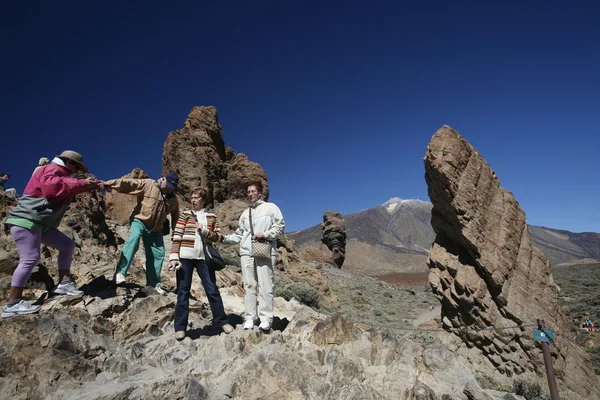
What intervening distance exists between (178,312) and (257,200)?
168 centimetres

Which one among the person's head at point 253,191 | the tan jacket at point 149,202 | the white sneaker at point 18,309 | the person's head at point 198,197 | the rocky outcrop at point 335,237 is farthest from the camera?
the rocky outcrop at point 335,237

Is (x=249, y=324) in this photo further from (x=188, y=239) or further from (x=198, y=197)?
(x=198, y=197)

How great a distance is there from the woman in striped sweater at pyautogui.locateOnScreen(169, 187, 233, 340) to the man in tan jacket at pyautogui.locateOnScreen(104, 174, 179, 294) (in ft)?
2.89

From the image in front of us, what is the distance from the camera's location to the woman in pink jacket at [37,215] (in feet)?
11.2

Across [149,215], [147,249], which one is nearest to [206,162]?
[147,249]

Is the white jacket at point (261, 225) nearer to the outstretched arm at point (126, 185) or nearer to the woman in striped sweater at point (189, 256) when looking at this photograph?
the woman in striped sweater at point (189, 256)

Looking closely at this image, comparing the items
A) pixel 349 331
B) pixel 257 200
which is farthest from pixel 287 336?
pixel 257 200

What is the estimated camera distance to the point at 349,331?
4.14 m

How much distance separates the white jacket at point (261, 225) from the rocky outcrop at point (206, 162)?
67.4ft

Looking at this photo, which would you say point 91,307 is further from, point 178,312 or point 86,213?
point 86,213

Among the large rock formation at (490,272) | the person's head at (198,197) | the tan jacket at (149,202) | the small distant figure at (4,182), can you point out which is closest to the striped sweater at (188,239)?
the person's head at (198,197)

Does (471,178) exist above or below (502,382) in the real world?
above

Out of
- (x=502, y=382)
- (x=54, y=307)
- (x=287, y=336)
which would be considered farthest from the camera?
(x=502, y=382)

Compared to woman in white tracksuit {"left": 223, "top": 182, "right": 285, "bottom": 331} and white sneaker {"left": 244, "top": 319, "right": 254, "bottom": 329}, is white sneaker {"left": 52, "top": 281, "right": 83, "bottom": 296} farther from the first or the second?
white sneaker {"left": 244, "top": 319, "right": 254, "bottom": 329}
